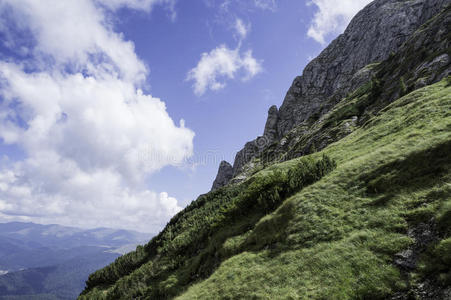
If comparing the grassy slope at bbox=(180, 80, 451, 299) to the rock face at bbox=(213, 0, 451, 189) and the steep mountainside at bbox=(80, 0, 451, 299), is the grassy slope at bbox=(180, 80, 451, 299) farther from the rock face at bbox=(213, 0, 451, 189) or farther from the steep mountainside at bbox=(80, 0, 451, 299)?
the rock face at bbox=(213, 0, 451, 189)

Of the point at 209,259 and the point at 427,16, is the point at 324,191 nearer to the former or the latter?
the point at 209,259

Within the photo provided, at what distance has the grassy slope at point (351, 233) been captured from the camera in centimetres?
1024

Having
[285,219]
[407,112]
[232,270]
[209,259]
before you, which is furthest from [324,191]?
[407,112]

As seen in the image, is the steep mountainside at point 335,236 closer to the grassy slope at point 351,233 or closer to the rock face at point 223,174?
the grassy slope at point 351,233

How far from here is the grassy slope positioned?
10242 millimetres

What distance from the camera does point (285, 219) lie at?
18047mm

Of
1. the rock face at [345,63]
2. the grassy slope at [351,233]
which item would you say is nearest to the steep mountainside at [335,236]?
the grassy slope at [351,233]

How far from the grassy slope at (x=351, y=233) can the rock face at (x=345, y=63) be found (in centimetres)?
9565

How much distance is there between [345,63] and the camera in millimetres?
144500

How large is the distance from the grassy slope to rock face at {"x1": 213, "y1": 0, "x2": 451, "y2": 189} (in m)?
95.7

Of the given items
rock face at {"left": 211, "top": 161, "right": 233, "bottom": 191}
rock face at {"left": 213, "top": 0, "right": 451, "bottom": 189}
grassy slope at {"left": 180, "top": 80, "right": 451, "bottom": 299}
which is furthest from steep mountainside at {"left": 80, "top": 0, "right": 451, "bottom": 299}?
rock face at {"left": 211, "top": 161, "right": 233, "bottom": 191}

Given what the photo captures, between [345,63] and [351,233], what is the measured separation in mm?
162240

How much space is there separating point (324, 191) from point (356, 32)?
178 meters

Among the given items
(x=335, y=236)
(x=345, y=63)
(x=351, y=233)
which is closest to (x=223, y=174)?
(x=345, y=63)
